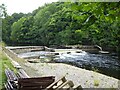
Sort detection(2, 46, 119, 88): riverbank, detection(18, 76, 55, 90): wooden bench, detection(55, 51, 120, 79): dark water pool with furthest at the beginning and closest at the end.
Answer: detection(55, 51, 120, 79): dark water pool → detection(2, 46, 119, 88): riverbank → detection(18, 76, 55, 90): wooden bench

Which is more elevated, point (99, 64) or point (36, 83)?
point (36, 83)

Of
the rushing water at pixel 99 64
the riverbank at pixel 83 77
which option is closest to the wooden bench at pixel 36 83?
the riverbank at pixel 83 77

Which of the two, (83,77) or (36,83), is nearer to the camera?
(36,83)

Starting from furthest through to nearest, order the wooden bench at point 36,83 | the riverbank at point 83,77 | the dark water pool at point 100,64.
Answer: the dark water pool at point 100,64 → the riverbank at point 83,77 → the wooden bench at point 36,83

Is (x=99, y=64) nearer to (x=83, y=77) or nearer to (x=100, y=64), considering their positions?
(x=100, y=64)

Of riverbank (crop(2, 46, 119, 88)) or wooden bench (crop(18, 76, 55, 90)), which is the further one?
riverbank (crop(2, 46, 119, 88))

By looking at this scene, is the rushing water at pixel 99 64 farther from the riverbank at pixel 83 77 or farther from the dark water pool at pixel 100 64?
the riverbank at pixel 83 77

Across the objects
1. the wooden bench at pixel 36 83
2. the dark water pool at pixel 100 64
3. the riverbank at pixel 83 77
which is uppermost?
the wooden bench at pixel 36 83

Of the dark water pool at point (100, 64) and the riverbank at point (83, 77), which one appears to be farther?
the dark water pool at point (100, 64)

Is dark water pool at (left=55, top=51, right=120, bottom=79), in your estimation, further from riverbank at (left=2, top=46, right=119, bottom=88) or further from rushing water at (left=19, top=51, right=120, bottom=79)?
riverbank at (left=2, top=46, right=119, bottom=88)

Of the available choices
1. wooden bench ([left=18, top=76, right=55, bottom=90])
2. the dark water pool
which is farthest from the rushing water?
wooden bench ([left=18, top=76, right=55, bottom=90])

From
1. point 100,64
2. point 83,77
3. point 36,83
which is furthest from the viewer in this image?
point 100,64

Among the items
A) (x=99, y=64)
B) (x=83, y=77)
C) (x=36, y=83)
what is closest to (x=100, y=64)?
(x=99, y=64)

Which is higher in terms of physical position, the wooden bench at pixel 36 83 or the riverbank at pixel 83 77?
the wooden bench at pixel 36 83
